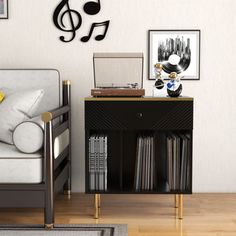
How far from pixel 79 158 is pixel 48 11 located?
1049 millimetres

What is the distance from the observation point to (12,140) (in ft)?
9.02

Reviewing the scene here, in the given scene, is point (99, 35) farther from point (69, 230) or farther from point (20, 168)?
point (69, 230)

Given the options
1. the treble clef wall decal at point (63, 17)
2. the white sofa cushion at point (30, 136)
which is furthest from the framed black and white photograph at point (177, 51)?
the white sofa cushion at point (30, 136)

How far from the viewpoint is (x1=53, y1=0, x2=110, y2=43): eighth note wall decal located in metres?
3.38

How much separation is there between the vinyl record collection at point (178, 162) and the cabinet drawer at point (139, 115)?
0.30 feet

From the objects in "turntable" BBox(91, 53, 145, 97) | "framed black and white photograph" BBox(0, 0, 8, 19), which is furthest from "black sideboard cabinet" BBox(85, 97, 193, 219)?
"framed black and white photograph" BBox(0, 0, 8, 19)

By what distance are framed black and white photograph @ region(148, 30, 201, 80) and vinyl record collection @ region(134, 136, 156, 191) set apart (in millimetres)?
696

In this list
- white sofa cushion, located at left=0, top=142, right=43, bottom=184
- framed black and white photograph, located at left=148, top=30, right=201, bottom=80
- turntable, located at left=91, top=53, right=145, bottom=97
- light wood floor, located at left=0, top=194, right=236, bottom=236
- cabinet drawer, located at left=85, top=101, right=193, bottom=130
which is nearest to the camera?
white sofa cushion, located at left=0, top=142, right=43, bottom=184

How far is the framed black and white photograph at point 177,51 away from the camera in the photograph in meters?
3.37

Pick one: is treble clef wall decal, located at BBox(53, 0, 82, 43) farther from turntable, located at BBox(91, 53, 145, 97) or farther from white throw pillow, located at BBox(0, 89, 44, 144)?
white throw pillow, located at BBox(0, 89, 44, 144)

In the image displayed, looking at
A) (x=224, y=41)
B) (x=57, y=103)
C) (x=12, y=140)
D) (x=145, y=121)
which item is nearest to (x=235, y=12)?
(x=224, y=41)

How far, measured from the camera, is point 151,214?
9.78 ft

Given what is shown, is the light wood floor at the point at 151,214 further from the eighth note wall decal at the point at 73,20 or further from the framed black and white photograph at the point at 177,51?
the eighth note wall decal at the point at 73,20

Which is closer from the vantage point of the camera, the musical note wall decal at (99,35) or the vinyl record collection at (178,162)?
the vinyl record collection at (178,162)
